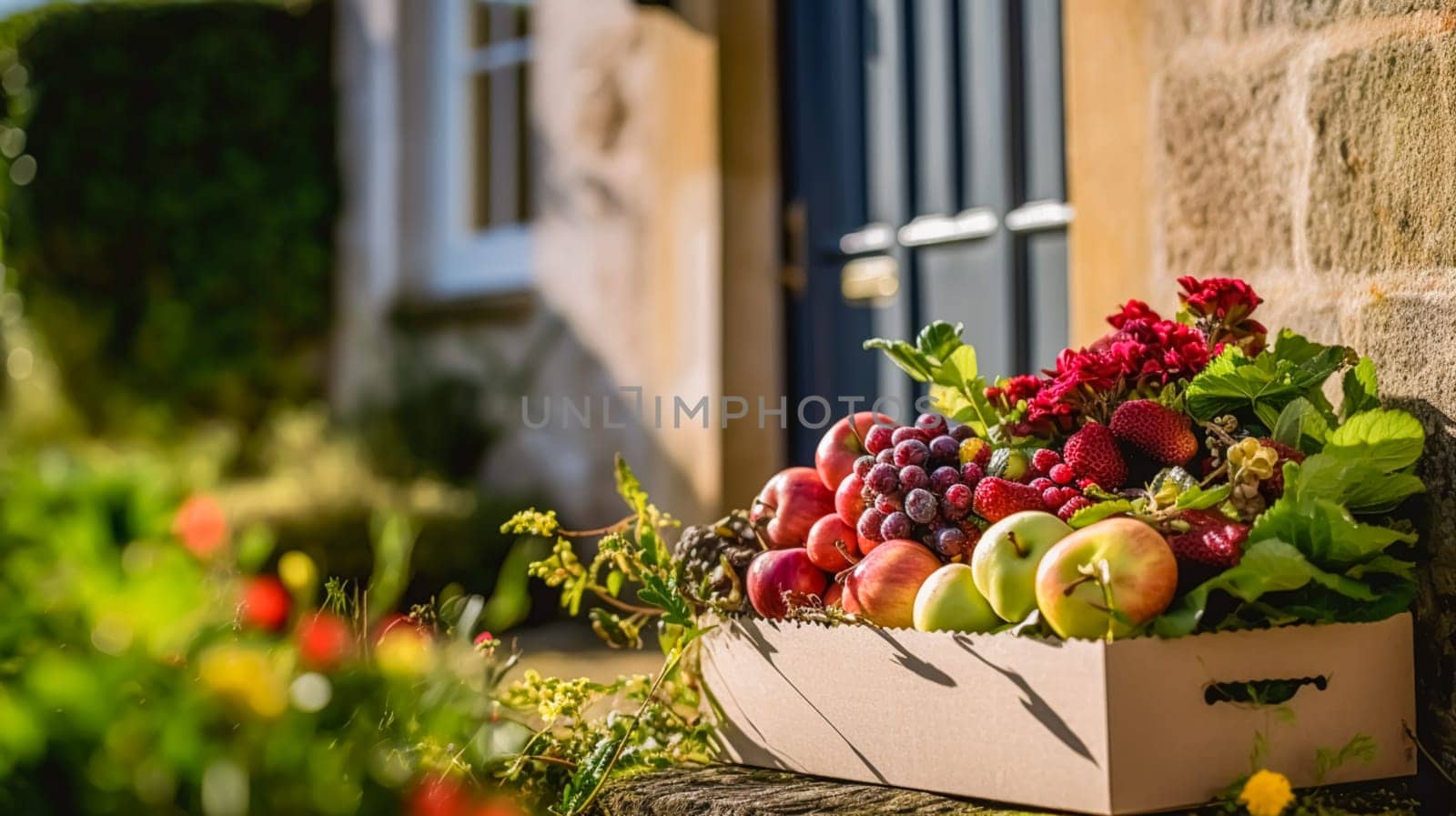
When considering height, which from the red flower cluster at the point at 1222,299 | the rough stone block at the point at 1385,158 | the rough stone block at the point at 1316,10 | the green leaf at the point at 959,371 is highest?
the rough stone block at the point at 1316,10

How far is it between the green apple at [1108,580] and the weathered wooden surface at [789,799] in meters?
0.18

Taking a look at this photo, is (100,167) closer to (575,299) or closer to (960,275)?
(575,299)

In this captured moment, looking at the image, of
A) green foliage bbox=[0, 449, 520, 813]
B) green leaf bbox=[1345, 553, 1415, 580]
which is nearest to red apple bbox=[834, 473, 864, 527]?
green leaf bbox=[1345, 553, 1415, 580]

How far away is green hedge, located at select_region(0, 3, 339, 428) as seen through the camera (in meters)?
6.00

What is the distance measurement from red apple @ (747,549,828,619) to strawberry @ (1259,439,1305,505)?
48 centimetres

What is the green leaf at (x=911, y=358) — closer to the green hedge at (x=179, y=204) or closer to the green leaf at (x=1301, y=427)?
the green leaf at (x=1301, y=427)

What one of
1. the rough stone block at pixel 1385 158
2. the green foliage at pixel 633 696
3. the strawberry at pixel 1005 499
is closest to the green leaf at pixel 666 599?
the green foliage at pixel 633 696

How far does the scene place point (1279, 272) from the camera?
1.82 m

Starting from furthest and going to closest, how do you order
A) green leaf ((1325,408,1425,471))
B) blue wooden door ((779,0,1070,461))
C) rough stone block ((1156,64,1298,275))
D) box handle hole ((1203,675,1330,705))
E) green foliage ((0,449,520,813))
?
blue wooden door ((779,0,1070,461)) < rough stone block ((1156,64,1298,275)) < green leaf ((1325,408,1425,471)) < box handle hole ((1203,675,1330,705)) < green foliage ((0,449,520,813))

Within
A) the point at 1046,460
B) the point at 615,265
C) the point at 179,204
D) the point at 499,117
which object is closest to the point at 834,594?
the point at 1046,460

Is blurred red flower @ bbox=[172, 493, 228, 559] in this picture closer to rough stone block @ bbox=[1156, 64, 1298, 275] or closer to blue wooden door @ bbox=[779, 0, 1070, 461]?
rough stone block @ bbox=[1156, 64, 1298, 275]

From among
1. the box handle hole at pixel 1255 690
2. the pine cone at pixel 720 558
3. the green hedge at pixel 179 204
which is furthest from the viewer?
the green hedge at pixel 179 204

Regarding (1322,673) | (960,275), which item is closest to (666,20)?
(960,275)

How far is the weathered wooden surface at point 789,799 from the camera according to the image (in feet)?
4.20
